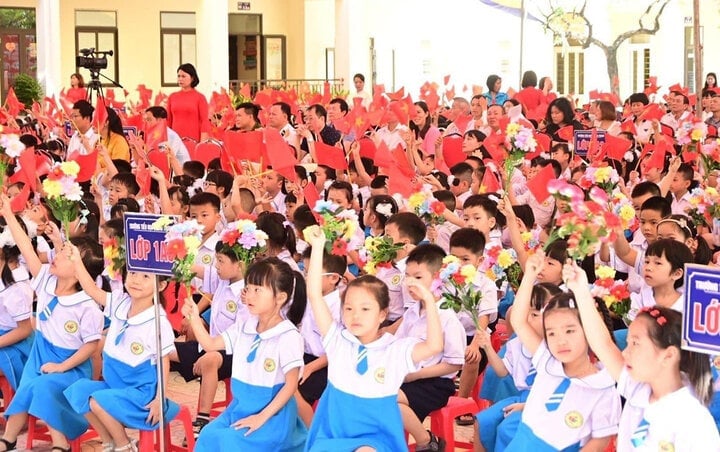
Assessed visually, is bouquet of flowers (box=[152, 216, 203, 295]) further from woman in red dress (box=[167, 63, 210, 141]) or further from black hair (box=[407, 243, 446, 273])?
woman in red dress (box=[167, 63, 210, 141])

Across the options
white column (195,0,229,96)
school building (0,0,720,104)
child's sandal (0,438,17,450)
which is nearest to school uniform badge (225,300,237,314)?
child's sandal (0,438,17,450)

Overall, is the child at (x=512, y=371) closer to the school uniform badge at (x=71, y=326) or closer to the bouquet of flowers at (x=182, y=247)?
the bouquet of flowers at (x=182, y=247)

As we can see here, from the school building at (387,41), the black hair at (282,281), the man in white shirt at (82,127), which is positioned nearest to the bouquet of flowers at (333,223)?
the black hair at (282,281)

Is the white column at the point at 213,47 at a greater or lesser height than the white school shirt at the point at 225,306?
greater

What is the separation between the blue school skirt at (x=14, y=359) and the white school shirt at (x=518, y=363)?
2.08 meters

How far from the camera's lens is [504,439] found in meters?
3.98

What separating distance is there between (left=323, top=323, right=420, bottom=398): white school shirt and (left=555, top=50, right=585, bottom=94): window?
2047 centimetres

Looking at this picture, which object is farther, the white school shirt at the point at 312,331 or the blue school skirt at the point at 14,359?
the blue school skirt at the point at 14,359

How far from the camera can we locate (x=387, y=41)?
2356cm

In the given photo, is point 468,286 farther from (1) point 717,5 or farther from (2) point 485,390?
(1) point 717,5

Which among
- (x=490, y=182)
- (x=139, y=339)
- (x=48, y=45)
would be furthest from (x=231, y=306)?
(x=48, y=45)

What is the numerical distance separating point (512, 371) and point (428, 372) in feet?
1.18

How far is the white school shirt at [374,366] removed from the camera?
12.7 feet

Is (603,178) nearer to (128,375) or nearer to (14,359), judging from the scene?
(128,375)
